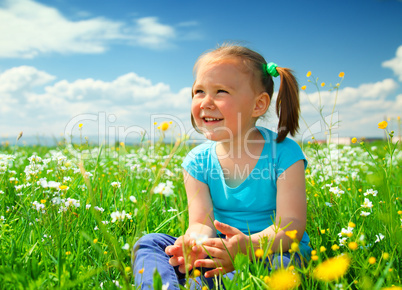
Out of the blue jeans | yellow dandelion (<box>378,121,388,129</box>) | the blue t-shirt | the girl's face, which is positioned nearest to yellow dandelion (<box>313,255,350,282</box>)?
the blue jeans

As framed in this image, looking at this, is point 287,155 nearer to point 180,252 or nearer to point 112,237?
point 180,252

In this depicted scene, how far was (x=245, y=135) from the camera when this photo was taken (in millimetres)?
2303

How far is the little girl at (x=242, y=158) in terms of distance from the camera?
6.71 ft

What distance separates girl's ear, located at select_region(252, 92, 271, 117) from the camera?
2258mm

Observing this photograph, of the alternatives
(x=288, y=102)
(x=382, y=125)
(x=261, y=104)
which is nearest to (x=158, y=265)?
(x=261, y=104)

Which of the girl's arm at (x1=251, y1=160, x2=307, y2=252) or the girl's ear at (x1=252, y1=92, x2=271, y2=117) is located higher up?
the girl's ear at (x1=252, y1=92, x2=271, y2=117)

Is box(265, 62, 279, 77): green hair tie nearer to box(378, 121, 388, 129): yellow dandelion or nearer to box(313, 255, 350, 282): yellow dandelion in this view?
box(378, 121, 388, 129): yellow dandelion

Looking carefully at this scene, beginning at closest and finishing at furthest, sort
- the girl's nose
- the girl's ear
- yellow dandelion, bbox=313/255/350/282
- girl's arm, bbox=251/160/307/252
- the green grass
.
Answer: yellow dandelion, bbox=313/255/350/282 → the green grass → girl's arm, bbox=251/160/307/252 → the girl's nose → the girl's ear

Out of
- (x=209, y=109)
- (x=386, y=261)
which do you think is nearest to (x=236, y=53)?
(x=209, y=109)

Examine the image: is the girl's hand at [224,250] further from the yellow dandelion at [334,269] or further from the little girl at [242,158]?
the yellow dandelion at [334,269]

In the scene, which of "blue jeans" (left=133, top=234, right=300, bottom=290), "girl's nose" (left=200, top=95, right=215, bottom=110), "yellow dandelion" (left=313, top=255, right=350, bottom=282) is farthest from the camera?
"girl's nose" (left=200, top=95, right=215, bottom=110)

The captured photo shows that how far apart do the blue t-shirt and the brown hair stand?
0.35ft

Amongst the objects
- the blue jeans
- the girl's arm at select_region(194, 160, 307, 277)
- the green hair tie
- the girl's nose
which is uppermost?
the green hair tie

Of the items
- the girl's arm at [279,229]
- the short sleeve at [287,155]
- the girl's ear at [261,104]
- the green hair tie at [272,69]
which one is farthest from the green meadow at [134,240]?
the green hair tie at [272,69]
